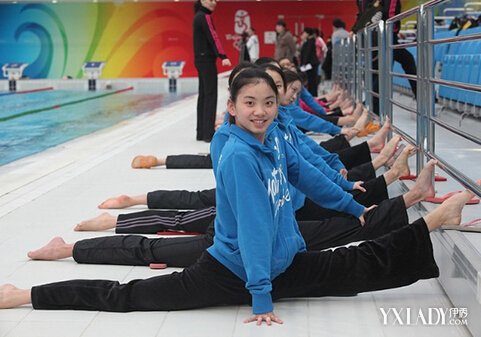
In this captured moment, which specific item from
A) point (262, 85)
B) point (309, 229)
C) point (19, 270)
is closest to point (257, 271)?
point (262, 85)

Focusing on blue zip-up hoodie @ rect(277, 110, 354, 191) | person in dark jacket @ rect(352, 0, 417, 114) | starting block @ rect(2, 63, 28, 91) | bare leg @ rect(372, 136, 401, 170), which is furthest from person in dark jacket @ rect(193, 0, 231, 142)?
starting block @ rect(2, 63, 28, 91)

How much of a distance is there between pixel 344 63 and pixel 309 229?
7.11 m

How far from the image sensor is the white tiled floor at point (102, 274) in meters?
2.34

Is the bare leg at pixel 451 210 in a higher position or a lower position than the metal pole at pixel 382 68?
lower

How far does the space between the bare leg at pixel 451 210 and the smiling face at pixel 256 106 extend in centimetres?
56

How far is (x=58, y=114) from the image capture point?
1293 cm

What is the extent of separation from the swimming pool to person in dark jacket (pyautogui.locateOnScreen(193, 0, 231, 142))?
174cm

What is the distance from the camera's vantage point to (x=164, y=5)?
2598 cm

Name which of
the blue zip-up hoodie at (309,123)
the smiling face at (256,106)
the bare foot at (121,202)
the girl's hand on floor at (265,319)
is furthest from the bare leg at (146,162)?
the girl's hand on floor at (265,319)

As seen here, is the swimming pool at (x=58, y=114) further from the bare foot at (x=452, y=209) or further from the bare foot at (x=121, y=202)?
the bare foot at (x=452, y=209)

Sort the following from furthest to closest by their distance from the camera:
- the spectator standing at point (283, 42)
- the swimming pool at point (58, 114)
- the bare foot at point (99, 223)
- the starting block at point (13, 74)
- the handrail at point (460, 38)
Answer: the starting block at point (13, 74) → the spectator standing at point (283, 42) → the swimming pool at point (58, 114) → the bare foot at point (99, 223) → the handrail at point (460, 38)

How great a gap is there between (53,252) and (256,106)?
1.18 meters

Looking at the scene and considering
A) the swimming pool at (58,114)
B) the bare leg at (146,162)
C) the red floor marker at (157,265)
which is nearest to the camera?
the red floor marker at (157,265)

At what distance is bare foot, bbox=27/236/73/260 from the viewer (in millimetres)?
3148
